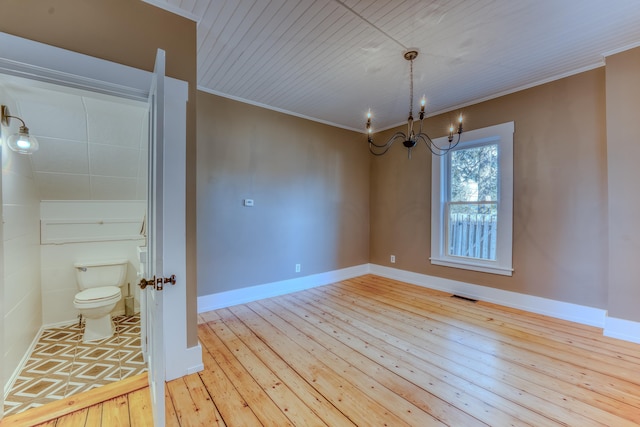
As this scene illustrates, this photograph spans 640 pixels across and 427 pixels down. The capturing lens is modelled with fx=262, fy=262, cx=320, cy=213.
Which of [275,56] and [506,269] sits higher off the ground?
[275,56]

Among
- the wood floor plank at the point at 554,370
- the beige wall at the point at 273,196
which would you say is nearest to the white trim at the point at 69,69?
the beige wall at the point at 273,196

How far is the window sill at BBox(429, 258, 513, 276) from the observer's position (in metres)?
3.28

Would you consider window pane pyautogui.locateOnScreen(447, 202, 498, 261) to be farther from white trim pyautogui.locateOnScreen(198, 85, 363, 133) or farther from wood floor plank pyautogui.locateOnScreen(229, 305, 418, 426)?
wood floor plank pyautogui.locateOnScreen(229, 305, 418, 426)

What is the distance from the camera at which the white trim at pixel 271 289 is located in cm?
318

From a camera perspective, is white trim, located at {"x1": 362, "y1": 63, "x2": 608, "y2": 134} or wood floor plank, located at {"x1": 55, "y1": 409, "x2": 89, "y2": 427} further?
white trim, located at {"x1": 362, "y1": 63, "x2": 608, "y2": 134}

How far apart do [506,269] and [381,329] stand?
185 centimetres

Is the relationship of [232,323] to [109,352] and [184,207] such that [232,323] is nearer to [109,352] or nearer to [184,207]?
[109,352]

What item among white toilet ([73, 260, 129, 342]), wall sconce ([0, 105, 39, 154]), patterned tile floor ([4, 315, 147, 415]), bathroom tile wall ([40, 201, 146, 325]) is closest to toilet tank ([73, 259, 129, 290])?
white toilet ([73, 260, 129, 342])

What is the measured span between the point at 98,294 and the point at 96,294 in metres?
0.02

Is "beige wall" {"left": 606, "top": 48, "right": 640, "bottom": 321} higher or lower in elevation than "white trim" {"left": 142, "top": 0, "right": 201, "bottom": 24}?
lower

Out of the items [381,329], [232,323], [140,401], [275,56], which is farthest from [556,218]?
[140,401]

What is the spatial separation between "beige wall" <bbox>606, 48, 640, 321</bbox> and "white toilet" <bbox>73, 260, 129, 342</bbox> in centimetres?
490

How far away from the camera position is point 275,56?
2469 mm

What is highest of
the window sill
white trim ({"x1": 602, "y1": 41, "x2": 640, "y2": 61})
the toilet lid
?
white trim ({"x1": 602, "y1": 41, "x2": 640, "y2": 61})
